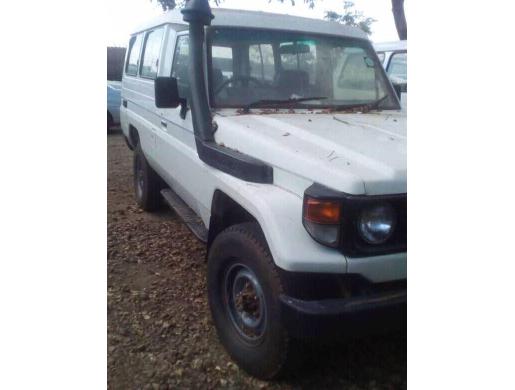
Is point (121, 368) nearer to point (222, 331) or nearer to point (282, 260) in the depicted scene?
point (222, 331)

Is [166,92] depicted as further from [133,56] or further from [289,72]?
[133,56]

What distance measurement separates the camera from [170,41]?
3852 millimetres

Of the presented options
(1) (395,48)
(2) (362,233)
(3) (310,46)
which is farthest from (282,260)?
(1) (395,48)

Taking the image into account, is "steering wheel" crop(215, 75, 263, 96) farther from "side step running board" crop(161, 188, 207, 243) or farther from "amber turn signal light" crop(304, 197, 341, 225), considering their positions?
"amber turn signal light" crop(304, 197, 341, 225)

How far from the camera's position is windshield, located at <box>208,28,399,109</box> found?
117 inches

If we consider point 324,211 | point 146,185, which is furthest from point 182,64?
point 324,211

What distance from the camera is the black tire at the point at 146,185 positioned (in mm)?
4723

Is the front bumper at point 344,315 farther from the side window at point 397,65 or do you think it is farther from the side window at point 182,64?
the side window at point 397,65

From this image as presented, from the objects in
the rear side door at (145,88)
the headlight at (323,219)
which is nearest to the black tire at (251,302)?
the headlight at (323,219)

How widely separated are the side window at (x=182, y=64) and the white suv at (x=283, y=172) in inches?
0.9

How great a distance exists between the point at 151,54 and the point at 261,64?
1.78m

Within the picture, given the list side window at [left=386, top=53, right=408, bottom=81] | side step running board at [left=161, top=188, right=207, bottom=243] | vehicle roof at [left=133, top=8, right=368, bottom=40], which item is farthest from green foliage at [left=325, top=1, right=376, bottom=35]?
side window at [left=386, top=53, right=408, bottom=81]

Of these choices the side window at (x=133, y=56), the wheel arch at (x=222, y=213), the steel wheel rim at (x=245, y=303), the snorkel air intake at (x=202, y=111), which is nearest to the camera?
the steel wheel rim at (x=245, y=303)
